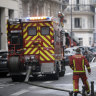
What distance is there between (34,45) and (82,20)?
A: 65575mm

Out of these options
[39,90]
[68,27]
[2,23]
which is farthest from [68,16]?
[39,90]

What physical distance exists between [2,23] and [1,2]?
1.95 m

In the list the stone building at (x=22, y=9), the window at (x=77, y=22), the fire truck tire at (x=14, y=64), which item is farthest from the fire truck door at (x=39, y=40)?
the window at (x=77, y=22)

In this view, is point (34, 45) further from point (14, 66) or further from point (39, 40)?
point (14, 66)

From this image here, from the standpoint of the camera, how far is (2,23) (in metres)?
40.6

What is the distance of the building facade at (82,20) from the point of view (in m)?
85.7

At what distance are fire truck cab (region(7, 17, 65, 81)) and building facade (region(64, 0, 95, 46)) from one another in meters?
A: 63.6

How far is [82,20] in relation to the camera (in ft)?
285

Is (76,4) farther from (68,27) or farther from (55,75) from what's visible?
(55,75)

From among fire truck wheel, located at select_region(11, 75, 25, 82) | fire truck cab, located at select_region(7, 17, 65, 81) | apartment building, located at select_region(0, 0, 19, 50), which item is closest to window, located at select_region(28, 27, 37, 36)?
fire truck cab, located at select_region(7, 17, 65, 81)

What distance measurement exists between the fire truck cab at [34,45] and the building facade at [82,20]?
63.6m

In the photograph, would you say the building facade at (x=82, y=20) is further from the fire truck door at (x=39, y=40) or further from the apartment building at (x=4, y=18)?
the fire truck door at (x=39, y=40)

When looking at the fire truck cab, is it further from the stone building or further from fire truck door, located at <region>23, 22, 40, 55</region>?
the stone building

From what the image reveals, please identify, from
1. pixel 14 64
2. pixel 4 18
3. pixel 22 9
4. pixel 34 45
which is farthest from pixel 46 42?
pixel 22 9
